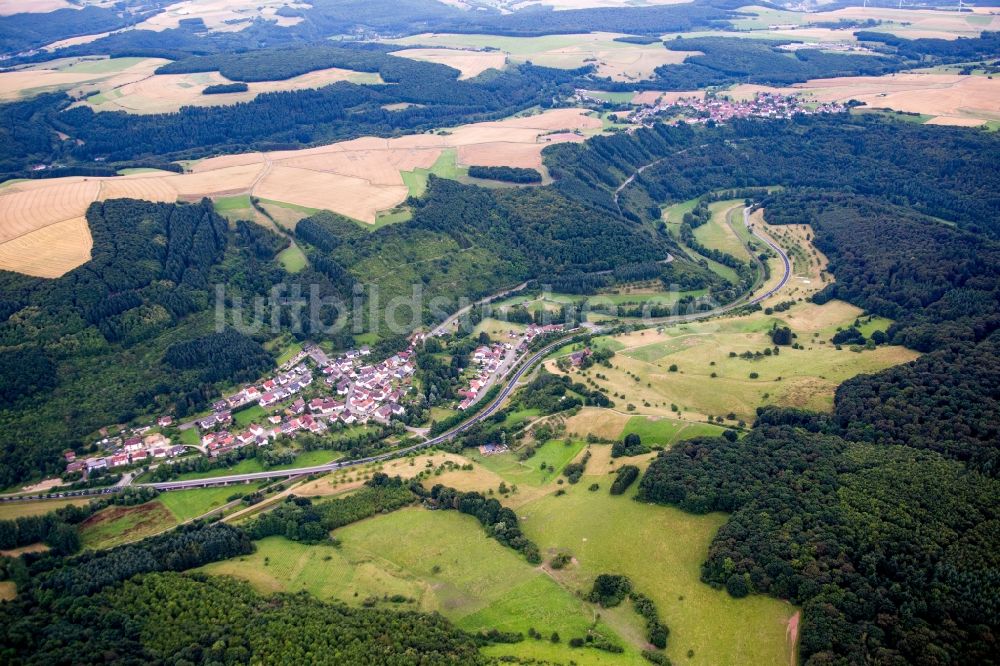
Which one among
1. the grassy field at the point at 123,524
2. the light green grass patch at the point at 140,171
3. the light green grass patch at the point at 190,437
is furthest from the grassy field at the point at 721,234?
the light green grass patch at the point at 140,171

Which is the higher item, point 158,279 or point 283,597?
point 158,279

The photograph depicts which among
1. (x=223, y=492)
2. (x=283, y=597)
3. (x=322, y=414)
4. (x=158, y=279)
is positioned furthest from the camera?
(x=158, y=279)

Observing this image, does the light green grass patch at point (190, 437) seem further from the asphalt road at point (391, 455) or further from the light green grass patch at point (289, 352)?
the light green grass patch at point (289, 352)

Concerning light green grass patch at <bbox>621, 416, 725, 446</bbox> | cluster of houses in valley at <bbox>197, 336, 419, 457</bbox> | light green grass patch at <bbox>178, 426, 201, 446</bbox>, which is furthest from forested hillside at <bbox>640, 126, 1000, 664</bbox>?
light green grass patch at <bbox>178, 426, 201, 446</bbox>

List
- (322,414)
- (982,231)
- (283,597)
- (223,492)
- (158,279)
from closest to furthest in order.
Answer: (283,597)
(223,492)
(322,414)
(158,279)
(982,231)

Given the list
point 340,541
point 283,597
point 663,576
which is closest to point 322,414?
point 340,541

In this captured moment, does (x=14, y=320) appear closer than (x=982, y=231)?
Yes

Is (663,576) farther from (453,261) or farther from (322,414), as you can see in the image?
(453,261)
